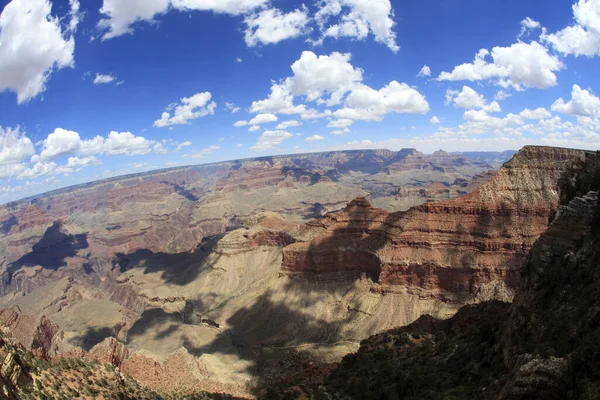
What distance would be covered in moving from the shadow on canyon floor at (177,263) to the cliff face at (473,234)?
7563 centimetres

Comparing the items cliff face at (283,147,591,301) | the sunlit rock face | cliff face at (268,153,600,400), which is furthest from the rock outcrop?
cliff face at (283,147,591,301)

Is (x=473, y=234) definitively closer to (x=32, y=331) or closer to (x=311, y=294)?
(x=311, y=294)

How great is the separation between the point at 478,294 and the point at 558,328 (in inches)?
2251

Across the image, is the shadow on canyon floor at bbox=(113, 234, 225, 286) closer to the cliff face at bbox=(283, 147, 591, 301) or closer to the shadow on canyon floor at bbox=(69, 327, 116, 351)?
the shadow on canyon floor at bbox=(69, 327, 116, 351)

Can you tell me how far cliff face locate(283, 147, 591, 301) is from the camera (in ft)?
244

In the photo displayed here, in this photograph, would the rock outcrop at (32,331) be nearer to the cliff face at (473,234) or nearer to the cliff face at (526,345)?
the cliff face at (526,345)

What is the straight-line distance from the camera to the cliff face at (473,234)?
74500 mm

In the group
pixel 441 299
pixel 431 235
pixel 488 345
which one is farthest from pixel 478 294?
pixel 488 345

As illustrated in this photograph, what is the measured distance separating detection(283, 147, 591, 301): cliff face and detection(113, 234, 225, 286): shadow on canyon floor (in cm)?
7563

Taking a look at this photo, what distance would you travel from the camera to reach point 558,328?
65.6 ft

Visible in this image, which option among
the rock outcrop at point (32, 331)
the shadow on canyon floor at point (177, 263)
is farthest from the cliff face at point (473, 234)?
the shadow on canyon floor at point (177, 263)

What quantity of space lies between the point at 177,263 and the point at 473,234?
399ft

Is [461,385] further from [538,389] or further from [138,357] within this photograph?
[138,357]

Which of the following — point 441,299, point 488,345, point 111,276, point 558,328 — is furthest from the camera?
point 111,276
